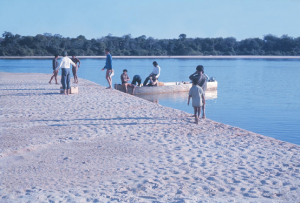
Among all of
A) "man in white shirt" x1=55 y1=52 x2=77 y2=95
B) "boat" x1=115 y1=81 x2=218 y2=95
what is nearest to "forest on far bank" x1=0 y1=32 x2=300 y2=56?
"boat" x1=115 y1=81 x2=218 y2=95

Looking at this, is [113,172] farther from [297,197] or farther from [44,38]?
[44,38]

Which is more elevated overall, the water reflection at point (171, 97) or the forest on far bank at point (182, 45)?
the forest on far bank at point (182, 45)

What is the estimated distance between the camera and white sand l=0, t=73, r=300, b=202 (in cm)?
437

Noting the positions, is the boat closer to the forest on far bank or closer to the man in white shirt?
the man in white shirt

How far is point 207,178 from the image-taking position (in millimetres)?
4875

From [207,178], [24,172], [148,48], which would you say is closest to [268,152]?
Result: [207,178]

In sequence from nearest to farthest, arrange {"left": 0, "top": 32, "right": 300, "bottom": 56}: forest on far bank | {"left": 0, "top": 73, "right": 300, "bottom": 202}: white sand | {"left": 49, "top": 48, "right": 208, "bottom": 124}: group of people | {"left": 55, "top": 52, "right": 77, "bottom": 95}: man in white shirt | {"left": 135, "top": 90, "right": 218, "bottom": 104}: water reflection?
{"left": 0, "top": 73, "right": 300, "bottom": 202}: white sand
{"left": 49, "top": 48, "right": 208, "bottom": 124}: group of people
{"left": 55, "top": 52, "right": 77, "bottom": 95}: man in white shirt
{"left": 135, "top": 90, "right": 218, "bottom": 104}: water reflection
{"left": 0, "top": 32, "right": 300, "bottom": 56}: forest on far bank

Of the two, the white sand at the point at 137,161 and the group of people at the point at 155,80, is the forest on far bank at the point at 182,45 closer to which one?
the group of people at the point at 155,80

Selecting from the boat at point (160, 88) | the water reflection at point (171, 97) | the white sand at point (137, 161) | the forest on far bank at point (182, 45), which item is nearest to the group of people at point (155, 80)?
the boat at point (160, 88)

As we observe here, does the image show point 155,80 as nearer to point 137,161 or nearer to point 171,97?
point 171,97

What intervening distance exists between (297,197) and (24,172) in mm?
3752

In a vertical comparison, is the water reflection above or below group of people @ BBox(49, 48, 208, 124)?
below

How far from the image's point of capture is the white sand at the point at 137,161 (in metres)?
4.37

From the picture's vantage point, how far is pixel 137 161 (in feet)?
18.7
